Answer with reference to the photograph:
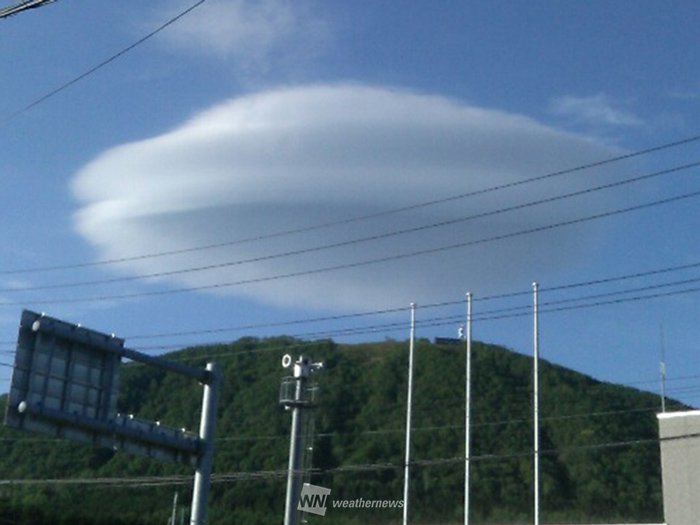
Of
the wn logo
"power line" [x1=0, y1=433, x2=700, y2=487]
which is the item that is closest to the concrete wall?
"power line" [x1=0, y1=433, x2=700, y2=487]

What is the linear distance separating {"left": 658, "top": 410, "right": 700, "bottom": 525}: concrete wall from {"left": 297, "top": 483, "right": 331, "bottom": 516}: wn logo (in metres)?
12.3

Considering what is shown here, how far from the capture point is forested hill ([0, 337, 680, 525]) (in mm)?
85750

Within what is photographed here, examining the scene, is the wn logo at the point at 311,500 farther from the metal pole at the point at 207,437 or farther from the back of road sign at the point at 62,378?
the back of road sign at the point at 62,378

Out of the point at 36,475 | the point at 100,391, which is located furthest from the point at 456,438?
the point at 100,391

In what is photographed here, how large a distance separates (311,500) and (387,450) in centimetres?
6443

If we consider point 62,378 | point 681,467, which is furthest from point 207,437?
point 681,467

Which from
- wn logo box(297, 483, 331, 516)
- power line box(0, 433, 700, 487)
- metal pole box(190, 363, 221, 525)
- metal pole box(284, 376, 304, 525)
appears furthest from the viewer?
wn logo box(297, 483, 331, 516)

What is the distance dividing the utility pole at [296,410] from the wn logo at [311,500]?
0.50 meters

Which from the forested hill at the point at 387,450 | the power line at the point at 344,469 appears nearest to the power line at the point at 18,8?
the power line at the point at 344,469

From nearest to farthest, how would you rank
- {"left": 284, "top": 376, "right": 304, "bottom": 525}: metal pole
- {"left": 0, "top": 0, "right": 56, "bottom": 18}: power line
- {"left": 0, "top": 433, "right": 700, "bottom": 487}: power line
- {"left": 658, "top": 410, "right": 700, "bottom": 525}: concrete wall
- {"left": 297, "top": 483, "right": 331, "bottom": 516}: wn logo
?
{"left": 0, "top": 0, "right": 56, "bottom": 18}: power line
{"left": 0, "top": 433, "right": 700, "bottom": 487}: power line
{"left": 658, "top": 410, "right": 700, "bottom": 525}: concrete wall
{"left": 284, "top": 376, "right": 304, "bottom": 525}: metal pole
{"left": 297, "top": 483, "right": 331, "bottom": 516}: wn logo

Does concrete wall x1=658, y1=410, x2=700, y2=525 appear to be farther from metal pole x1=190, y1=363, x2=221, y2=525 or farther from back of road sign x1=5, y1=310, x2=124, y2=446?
back of road sign x1=5, y1=310, x2=124, y2=446

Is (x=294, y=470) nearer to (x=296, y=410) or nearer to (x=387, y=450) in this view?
(x=296, y=410)

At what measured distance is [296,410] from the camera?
1522 inches

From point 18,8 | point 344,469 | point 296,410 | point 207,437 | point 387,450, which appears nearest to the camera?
point 18,8
